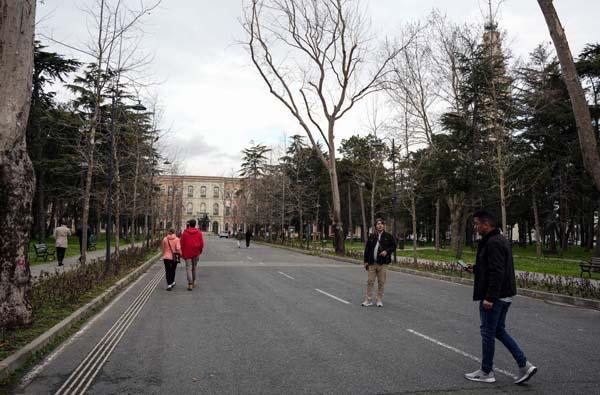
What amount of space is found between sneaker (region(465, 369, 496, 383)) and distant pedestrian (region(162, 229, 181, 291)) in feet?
31.8

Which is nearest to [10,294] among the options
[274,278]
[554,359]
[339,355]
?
[339,355]

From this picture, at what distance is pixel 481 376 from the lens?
5.30 meters

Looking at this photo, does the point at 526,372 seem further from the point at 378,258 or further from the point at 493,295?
the point at 378,258

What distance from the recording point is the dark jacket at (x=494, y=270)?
521cm

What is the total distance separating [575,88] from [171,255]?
1088cm

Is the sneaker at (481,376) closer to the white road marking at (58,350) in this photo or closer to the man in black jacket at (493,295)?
the man in black jacket at (493,295)

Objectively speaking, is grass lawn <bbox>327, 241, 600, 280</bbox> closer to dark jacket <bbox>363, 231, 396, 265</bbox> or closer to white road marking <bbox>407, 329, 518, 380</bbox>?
dark jacket <bbox>363, 231, 396, 265</bbox>

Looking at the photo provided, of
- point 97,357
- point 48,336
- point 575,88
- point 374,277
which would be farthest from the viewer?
point 575,88

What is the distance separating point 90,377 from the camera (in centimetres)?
539

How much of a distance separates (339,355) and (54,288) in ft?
23.9

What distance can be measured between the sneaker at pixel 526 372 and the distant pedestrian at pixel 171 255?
33.0 feet

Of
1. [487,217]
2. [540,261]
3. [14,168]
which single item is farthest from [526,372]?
[540,261]

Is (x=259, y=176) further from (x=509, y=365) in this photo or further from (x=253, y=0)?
(x=509, y=365)

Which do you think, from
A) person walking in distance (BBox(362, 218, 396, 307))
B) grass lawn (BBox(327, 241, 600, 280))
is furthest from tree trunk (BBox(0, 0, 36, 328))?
grass lawn (BBox(327, 241, 600, 280))
